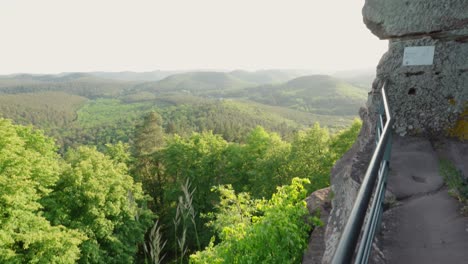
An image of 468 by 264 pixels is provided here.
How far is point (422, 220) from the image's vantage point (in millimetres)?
3588

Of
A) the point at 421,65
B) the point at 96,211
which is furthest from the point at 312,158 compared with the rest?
the point at 421,65

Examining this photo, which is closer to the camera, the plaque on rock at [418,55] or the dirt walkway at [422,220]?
the dirt walkway at [422,220]

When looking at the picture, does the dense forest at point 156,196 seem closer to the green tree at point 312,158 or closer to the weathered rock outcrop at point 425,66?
the green tree at point 312,158

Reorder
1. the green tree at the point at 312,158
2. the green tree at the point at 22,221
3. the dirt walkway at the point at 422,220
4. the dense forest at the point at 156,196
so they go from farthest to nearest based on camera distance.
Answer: the green tree at the point at 312,158
the green tree at the point at 22,221
the dense forest at the point at 156,196
the dirt walkway at the point at 422,220

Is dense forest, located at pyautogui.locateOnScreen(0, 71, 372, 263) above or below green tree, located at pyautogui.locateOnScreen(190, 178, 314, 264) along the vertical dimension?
below

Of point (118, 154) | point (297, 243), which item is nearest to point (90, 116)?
point (118, 154)

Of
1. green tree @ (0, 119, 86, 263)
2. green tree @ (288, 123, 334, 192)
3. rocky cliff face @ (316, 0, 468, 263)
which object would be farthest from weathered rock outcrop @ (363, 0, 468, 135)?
green tree @ (288, 123, 334, 192)

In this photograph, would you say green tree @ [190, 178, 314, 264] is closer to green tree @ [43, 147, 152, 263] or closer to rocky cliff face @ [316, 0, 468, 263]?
rocky cliff face @ [316, 0, 468, 263]

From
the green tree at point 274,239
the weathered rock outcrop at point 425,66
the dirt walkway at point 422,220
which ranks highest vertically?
the weathered rock outcrop at point 425,66

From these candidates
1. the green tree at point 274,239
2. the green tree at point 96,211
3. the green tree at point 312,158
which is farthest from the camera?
the green tree at point 312,158

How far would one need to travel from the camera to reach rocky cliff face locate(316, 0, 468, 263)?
577cm

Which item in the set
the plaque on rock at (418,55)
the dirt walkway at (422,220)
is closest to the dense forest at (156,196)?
the dirt walkway at (422,220)

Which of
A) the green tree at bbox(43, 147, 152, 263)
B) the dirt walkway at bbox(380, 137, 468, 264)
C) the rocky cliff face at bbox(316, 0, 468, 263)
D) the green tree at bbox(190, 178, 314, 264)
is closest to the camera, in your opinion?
the dirt walkway at bbox(380, 137, 468, 264)

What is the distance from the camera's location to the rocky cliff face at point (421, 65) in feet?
18.9
